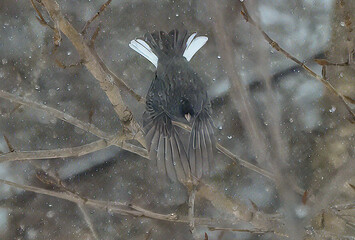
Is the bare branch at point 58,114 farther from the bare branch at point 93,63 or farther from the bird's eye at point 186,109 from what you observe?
the bird's eye at point 186,109

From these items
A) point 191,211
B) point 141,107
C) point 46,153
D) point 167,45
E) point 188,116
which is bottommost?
point 191,211

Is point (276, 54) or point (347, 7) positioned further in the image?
point (276, 54)

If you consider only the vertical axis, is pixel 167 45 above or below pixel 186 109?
above

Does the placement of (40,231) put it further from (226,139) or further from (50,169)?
(226,139)

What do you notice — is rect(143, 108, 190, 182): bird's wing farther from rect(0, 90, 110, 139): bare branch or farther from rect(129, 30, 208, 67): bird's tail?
rect(129, 30, 208, 67): bird's tail

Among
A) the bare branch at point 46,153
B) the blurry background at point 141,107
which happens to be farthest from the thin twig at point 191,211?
the blurry background at point 141,107

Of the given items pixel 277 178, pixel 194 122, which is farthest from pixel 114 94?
pixel 277 178

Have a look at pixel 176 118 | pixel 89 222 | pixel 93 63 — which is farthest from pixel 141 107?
pixel 93 63

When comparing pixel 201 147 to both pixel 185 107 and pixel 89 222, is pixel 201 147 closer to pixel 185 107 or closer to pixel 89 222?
pixel 185 107
